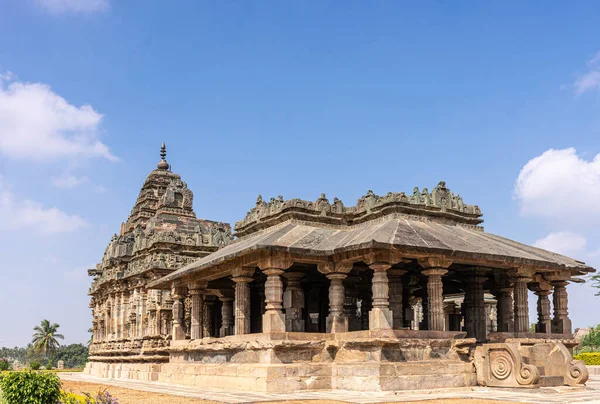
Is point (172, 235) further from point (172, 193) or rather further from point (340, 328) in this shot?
point (340, 328)

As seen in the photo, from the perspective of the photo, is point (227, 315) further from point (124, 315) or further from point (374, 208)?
point (124, 315)

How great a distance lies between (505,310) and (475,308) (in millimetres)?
1071

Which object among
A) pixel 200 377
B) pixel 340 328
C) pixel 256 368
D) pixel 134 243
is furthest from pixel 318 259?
pixel 134 243

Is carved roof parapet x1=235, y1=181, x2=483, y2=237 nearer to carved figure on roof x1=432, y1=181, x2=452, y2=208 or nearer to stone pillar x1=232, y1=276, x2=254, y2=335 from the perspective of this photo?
carved figure on roof x1=432, y1=181, x2=452, y2=208

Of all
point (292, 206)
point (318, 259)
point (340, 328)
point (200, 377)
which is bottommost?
point (200, 377)

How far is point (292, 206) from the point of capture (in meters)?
22.9

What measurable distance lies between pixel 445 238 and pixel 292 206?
5.14 metres

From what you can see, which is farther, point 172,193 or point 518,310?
point 172,193

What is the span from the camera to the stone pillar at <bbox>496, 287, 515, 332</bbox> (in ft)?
78.2

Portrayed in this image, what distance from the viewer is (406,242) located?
19.0 meters

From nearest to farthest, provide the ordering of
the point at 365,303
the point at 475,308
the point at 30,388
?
the point at 30,388
the point at 475,308
the point at 365,303

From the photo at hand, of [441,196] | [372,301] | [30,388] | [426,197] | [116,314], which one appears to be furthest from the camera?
[116,314]

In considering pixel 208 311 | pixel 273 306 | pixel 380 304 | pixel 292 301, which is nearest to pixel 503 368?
pixel 380 304

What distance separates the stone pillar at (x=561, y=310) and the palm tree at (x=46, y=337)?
230ft
